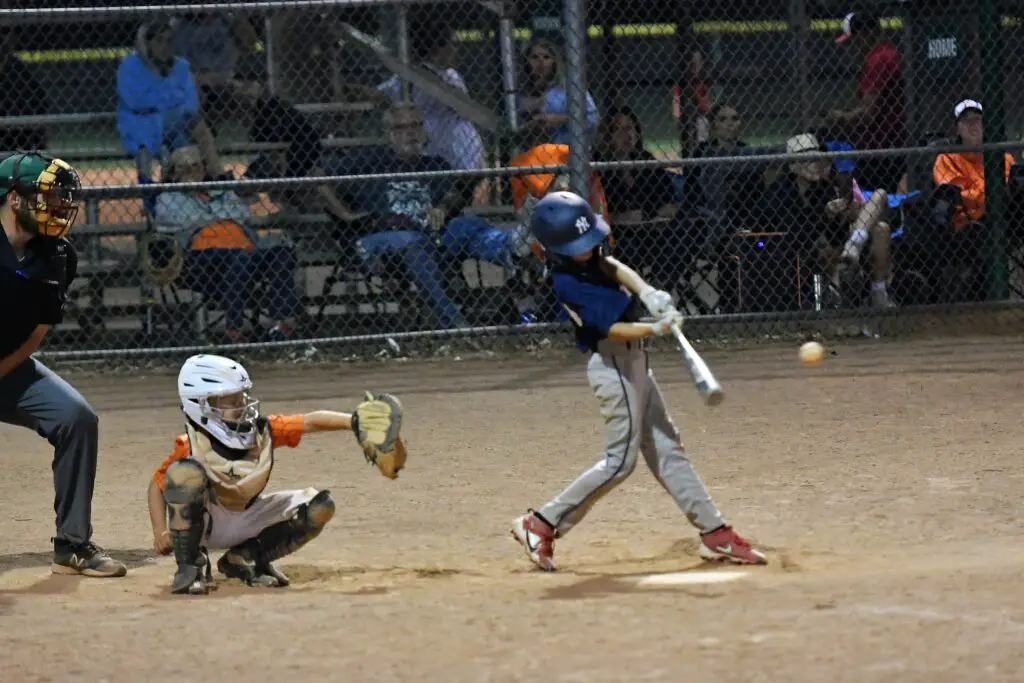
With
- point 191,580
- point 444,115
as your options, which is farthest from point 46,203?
point 444,115

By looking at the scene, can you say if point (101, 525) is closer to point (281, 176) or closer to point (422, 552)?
point (422, 552)

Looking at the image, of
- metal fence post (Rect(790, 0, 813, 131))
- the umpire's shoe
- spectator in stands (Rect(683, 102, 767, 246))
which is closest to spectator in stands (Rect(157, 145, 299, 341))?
spectator in stands (Rect(683, 102, 767, 246))

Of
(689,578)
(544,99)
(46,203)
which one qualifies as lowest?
(689,578)

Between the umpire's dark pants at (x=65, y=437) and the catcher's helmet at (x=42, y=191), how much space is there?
0.59 meters

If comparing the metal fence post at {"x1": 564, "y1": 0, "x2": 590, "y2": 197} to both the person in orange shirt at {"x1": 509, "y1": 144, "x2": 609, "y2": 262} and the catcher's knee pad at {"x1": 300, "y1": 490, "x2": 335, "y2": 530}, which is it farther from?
the catcher's knee pad at {"x1": 300, "y1": 490, "x2": 335, "y2": 530}

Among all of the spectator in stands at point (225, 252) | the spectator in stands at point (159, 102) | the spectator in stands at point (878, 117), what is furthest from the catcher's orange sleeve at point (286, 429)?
the spectator in stands at point (878, 117)

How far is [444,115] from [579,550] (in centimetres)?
607

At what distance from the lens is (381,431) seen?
18.4ft

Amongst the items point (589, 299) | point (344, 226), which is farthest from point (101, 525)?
point (344, 226)

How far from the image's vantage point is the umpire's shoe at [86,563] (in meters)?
6.09

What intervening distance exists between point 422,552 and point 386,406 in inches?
36.6

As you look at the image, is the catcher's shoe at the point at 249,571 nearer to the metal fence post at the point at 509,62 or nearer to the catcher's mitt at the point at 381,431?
the catcher's mitt at the point at 381,431

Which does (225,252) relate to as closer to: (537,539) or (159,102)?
(159,102)

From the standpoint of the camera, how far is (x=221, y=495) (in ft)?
19.2
